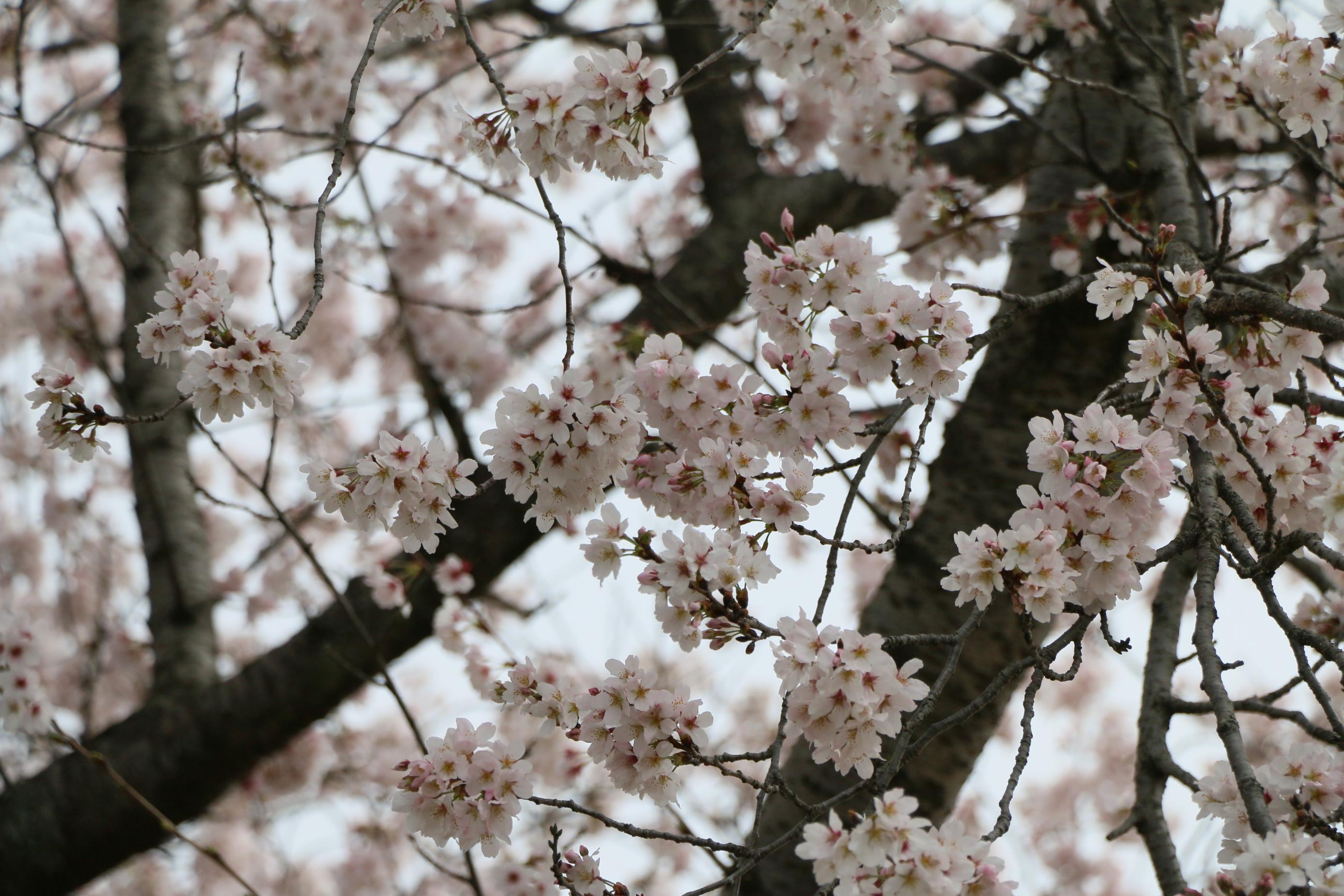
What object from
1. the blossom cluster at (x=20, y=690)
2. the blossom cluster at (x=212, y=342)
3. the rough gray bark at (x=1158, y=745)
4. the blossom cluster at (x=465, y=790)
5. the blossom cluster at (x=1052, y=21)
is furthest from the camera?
the blossom cluster at (x=1052, y=21)

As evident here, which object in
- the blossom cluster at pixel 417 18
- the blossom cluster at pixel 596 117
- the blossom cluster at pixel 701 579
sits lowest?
the blossom cluster at pixel 701 579

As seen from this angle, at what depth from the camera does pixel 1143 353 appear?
1509 mm

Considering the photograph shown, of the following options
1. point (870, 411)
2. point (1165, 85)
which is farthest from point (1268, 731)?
point (870, 411)

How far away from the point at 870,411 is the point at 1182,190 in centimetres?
83

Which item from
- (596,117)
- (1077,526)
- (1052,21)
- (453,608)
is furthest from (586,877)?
(1052,21)

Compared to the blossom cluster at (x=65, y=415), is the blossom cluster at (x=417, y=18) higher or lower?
higher

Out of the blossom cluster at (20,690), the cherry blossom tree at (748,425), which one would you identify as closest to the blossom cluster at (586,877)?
the cherry blossom tree at (748,425)

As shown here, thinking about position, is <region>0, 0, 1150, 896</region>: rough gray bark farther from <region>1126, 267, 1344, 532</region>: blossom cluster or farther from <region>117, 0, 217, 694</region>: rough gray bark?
<region>1126, 267, 1344, 532</region>: blossom cluster

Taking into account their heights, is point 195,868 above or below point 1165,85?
below

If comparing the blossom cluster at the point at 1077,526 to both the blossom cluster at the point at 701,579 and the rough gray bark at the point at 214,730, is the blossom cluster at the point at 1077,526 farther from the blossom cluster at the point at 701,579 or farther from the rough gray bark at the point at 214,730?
the rough gray bark at the point at 214,730

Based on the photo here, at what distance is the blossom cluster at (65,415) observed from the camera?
1.51 metres

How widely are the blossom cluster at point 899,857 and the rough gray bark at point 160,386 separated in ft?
8.51

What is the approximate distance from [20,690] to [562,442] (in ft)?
6.63

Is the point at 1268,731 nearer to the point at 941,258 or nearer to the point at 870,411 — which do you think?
the point at 941,258
